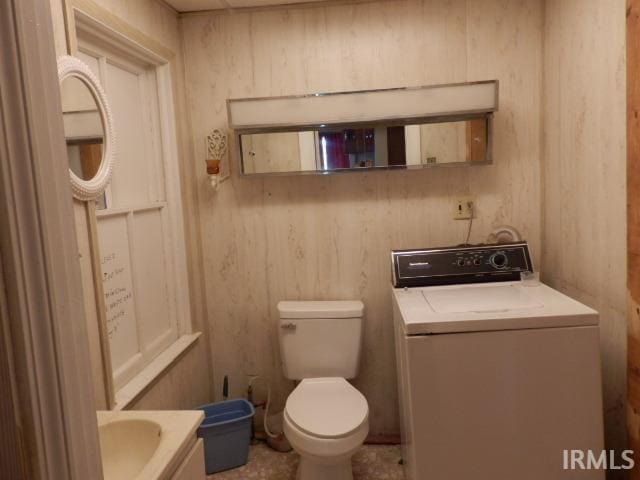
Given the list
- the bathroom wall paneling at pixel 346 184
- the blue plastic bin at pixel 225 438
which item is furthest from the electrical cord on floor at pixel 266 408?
the blue plastic bin at pixel 225 438

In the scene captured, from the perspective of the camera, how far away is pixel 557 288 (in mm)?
2197

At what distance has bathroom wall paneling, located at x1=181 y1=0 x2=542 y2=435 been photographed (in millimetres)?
2252

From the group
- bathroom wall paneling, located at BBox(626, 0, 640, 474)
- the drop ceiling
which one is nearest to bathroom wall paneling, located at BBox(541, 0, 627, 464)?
bathroom wall paneling, located at BBox(626, 0, 640, 474)

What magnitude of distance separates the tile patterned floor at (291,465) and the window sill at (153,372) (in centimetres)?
64

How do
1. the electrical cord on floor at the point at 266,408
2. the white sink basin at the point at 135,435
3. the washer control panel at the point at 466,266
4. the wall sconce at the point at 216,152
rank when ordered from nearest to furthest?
the white sink basin at the point at 135,435 < the washer control panel at the point at 466,266 < the wall sconce at the point at 216,152 < the electrical cord on floor at the point at 266,408

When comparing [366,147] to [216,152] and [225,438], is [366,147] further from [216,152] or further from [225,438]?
[225,438]

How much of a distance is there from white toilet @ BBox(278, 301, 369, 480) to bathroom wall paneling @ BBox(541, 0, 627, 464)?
993 millimetres

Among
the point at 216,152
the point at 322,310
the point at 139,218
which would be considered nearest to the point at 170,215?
the point at 139,218

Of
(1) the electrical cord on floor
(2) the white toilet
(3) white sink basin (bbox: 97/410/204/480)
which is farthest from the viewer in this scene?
(1) the electrical cord on floor

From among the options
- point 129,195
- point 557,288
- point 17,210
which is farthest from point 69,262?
point 557,288

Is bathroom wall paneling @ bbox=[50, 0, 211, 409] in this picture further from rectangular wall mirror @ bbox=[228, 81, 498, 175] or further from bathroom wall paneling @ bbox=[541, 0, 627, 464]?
bathroom wall paneling @ bbox=[541, 0, 627, 464]

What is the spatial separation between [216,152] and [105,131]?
0.78 metres

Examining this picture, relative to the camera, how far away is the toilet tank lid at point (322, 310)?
228 cm

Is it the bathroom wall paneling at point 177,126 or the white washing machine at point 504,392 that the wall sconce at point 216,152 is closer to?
the bathroom wall paneling at point 177,126
